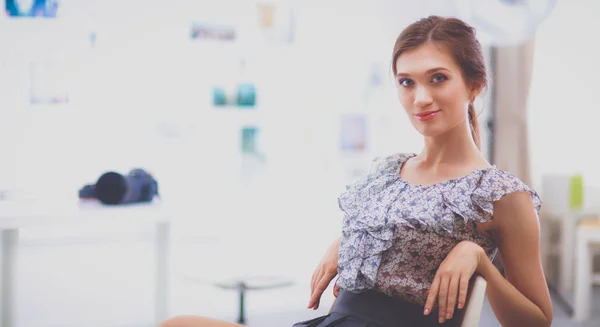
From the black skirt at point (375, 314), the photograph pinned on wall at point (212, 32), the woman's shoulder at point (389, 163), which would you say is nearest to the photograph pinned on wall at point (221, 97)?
the photograph pinned on wall at point (212, 32)

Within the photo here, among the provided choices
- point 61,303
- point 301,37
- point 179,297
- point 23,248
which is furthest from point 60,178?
point 301,37

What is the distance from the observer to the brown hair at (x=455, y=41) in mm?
1044

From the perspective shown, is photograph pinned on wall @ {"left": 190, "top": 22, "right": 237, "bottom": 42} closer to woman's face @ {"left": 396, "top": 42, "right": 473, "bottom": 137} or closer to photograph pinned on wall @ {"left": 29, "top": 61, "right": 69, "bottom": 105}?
photograph pinned on wall @ {"left": 29, "top": 61, "right": 69, "bottom": 105}

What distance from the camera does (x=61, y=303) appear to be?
3.03 meters

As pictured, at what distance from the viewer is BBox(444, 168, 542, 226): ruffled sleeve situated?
0.98 meters

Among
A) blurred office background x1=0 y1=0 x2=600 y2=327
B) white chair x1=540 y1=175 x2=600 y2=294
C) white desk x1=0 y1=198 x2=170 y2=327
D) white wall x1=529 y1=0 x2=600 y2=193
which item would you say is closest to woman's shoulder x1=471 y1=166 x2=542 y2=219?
white desk x1=0 y1=198 x2=170 y2=327

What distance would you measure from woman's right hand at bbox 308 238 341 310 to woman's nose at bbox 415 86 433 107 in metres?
0.32

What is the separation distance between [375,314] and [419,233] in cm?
15

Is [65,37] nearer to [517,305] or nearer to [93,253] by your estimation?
[93,253]

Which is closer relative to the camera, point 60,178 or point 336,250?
point 336,250

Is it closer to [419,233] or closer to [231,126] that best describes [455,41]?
[419,233]

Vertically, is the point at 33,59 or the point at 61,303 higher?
the point at 33,59

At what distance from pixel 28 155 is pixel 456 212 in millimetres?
2528

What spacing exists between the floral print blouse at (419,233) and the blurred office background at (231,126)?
5.53 feet
